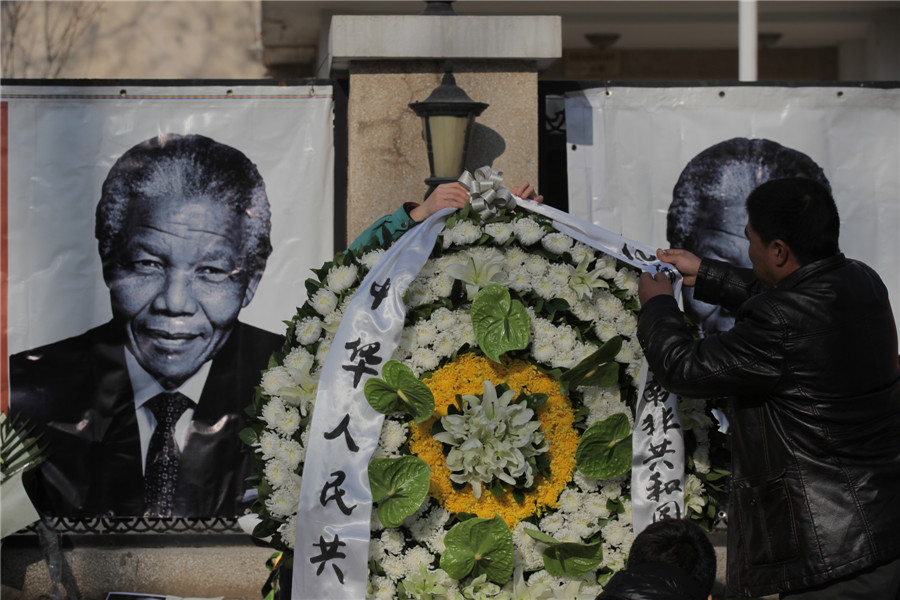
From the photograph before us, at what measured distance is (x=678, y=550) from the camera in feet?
7.79

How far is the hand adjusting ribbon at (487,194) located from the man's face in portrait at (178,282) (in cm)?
191

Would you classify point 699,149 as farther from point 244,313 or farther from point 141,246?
point 141,246

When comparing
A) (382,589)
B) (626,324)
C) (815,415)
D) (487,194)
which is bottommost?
(382,589)

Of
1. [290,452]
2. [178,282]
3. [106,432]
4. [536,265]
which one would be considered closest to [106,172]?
[178,282]

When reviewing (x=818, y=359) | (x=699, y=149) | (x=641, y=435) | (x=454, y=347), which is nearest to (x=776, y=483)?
(x=818, y=359)

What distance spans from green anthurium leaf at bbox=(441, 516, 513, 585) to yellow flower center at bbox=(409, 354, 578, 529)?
6 cm

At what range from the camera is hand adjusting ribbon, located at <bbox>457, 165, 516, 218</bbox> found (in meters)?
3.22

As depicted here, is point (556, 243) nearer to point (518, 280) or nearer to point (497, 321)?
point (518, 280)

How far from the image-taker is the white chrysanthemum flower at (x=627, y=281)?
128 inches

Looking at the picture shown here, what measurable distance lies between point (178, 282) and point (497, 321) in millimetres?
2336

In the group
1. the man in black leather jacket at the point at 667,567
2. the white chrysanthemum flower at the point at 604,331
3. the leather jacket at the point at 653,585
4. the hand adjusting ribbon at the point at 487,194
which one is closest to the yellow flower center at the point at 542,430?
the white chrysanthemum flower at the point at 604,331

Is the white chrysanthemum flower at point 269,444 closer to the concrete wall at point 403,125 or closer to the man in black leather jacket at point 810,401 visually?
the man in black leather jacket at point 810,401

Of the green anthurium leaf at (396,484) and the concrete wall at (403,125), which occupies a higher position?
the concrete wall at (403,125)

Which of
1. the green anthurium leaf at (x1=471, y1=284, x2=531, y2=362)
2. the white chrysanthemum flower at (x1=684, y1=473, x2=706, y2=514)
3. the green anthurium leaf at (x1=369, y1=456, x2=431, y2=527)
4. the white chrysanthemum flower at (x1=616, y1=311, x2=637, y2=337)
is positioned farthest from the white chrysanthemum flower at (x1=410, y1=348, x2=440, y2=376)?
the white chrysanthemum flower at (x1=684, y1=473, x2=706, y2=514)
